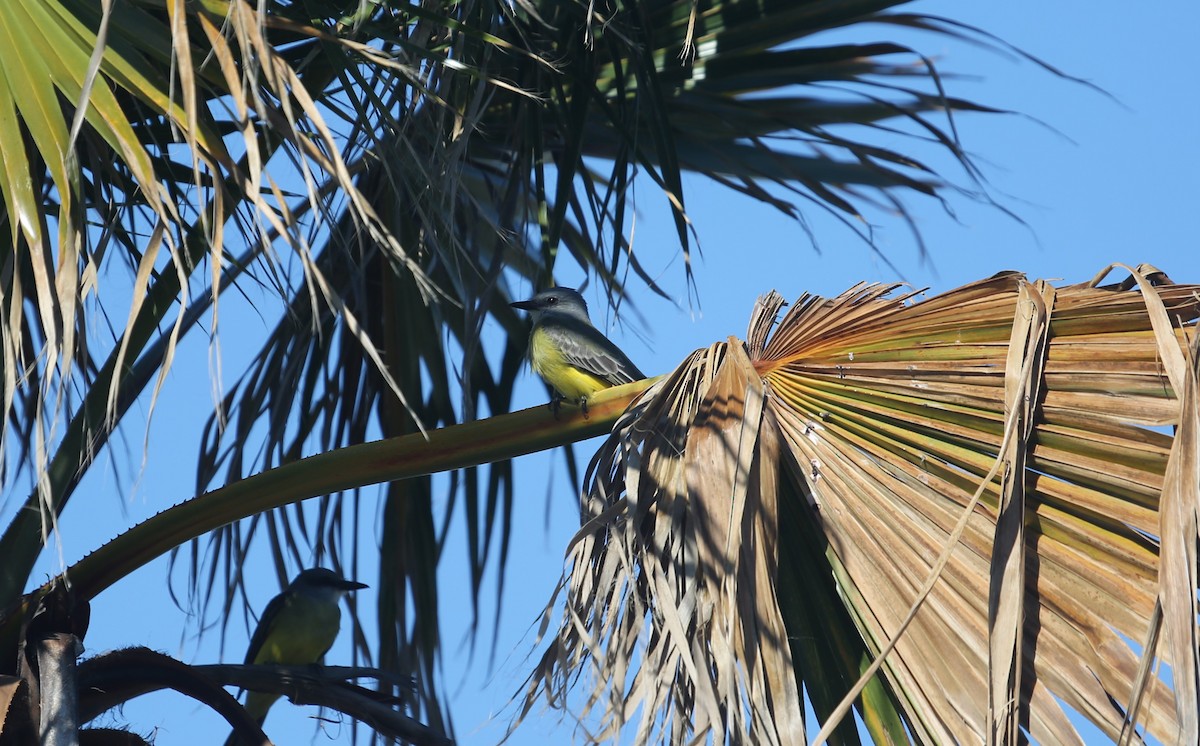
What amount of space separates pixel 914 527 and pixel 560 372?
271 centimetres

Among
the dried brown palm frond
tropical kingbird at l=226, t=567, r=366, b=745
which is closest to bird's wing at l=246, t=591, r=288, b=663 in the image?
tropical kingbird at l=226, t=567, r=366, b=745

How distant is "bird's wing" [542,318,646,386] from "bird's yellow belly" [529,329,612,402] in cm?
3

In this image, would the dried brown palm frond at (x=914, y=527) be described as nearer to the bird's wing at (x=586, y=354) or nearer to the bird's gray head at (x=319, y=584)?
the bird's wing at (x=586, y=354)

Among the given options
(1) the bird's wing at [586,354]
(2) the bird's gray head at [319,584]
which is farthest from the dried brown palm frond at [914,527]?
(2) the bird's gray head at [319,584]

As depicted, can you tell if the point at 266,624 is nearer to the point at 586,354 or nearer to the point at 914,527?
the point at 586,354

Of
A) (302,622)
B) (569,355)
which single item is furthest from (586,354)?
(302,622)

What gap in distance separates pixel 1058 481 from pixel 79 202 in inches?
84.2

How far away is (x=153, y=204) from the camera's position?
8.57 ft

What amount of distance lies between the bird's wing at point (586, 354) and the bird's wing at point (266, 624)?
1.78 meters

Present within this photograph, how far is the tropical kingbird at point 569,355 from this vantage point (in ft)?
17.7

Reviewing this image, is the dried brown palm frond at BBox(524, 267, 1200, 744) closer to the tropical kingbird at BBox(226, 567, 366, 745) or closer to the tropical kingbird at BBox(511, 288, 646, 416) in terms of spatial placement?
the tropical kingbird at BBox(511, 288, 646, 416)

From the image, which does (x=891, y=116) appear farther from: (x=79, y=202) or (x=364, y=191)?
(x=79, y=202)

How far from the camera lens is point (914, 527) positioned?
9.70 ft

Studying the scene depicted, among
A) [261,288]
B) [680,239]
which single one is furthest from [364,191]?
[261,288]
